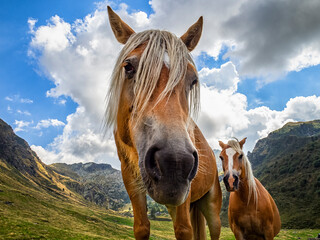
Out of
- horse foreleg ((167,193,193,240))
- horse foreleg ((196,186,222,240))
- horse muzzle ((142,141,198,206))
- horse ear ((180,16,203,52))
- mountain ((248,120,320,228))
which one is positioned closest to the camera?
horse muzzle ((142,141,198,206))

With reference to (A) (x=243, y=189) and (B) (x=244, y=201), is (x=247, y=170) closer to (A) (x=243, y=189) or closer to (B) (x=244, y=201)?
(A) (x=243, y=189)

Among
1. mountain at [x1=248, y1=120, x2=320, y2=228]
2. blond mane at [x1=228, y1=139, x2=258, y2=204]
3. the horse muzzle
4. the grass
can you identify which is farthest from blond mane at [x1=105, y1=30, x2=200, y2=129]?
mountain at [x1=248, y1=120, x2=320, y2=228]

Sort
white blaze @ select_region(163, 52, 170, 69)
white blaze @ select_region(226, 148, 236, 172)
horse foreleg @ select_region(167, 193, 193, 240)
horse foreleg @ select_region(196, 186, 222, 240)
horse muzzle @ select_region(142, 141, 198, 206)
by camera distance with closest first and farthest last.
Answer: horse muzzle @ select_region(142, 141, 198, 206)
white blaze @ select_region(163, 52, 170, 69)
horse foreleg @ select_region(167, 193, 193, 240)
horse foreleg @ select_region(196, 186, 222, 240)
white blaze @ select_region(226, 148, 236, 172)

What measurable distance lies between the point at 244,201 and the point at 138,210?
17.1ft

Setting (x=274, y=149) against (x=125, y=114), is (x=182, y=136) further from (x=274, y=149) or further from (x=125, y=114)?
(x=274, y=149)

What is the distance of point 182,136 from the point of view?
1.71 meters

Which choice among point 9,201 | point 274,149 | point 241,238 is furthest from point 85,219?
point 274,149

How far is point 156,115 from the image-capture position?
1938 mm

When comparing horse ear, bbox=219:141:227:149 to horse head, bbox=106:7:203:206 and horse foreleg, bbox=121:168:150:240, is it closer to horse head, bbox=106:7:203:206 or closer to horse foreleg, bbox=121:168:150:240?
horse head, bbox=106:7:203:206

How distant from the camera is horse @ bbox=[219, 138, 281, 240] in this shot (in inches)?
256

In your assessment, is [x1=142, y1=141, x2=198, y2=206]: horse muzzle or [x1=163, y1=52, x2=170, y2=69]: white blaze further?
[x1=163, y1=52, x2=170, y2=69]: white blaze

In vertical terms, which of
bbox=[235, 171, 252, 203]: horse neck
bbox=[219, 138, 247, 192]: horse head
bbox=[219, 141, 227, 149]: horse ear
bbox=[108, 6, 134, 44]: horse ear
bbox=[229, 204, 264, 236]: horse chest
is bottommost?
bbox=[229, 204, 264, 236]: horse chest

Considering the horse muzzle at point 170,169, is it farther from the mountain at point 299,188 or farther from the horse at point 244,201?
the mountain at point 299,188

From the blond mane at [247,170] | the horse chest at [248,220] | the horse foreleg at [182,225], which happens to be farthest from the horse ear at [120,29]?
the horse chest at [248,220]
